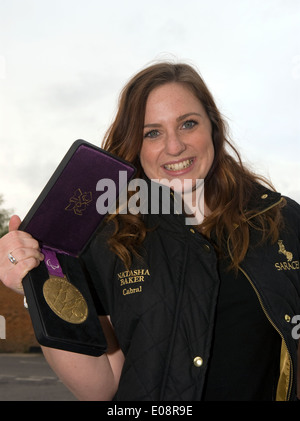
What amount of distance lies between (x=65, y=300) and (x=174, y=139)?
0.98 metres

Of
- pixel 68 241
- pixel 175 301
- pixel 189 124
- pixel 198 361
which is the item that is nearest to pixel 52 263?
pixel 68 241

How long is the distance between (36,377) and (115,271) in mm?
12431

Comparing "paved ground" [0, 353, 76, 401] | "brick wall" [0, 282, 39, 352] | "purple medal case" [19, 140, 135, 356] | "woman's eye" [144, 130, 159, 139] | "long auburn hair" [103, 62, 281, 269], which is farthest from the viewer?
"brick wall" [0, 282, 39, 352]

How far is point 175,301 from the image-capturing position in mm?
2270

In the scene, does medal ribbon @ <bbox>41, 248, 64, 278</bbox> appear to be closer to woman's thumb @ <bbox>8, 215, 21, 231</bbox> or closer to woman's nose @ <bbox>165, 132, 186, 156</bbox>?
woman's thumb @ <bbox>8, 215, 21, 231</bbox>

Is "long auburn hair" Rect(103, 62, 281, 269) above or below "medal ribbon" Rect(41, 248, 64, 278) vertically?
above

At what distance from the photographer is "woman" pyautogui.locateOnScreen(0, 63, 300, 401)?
219cm

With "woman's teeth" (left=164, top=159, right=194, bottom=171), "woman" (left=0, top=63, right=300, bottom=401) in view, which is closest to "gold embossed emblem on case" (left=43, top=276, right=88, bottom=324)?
"woman" (left=0, top=63, right=300, bottom=401)

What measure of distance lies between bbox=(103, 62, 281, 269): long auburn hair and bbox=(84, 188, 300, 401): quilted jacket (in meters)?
0.06

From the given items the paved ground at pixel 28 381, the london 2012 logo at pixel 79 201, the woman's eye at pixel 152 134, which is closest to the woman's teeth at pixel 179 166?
the woman's eye at pixel 152 134

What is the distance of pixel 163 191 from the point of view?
8.74 ft

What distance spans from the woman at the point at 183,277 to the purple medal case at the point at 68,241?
98 millimetres

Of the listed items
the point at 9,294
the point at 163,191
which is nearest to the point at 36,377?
the point at 9,294

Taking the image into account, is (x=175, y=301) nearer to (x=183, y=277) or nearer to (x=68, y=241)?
(x=183, y=277)
